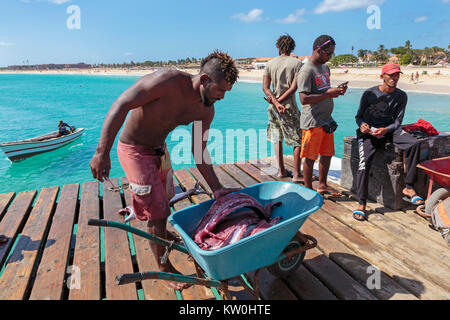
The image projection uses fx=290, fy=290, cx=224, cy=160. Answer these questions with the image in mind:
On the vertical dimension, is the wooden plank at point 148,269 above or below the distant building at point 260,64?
below

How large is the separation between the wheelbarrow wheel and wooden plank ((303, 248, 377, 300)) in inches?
9.3

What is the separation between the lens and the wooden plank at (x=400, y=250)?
2.49 metres

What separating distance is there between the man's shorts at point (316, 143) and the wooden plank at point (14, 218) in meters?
3.61

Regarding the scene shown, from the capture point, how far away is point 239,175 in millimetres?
5031

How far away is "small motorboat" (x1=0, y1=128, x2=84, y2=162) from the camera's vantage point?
1111 cm

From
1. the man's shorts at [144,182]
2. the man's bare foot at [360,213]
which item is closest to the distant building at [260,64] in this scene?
the man's bare foot at [360,213]

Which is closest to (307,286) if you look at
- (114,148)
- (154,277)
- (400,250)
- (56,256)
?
(400,250)

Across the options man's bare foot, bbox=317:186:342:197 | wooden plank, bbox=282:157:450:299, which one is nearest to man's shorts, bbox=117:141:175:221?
wooden plank, bbox=282:157:450:299

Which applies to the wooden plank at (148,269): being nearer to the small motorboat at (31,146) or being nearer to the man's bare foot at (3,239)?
the man's bare foot at (3,239)

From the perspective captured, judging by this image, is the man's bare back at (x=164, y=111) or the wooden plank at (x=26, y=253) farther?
the wooden plank at (x=26, y=253)

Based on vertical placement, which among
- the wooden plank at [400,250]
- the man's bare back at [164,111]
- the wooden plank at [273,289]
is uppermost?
the man's bare back at [164,111]

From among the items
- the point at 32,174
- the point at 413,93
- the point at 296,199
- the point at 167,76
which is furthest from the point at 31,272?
the point at 413,93
